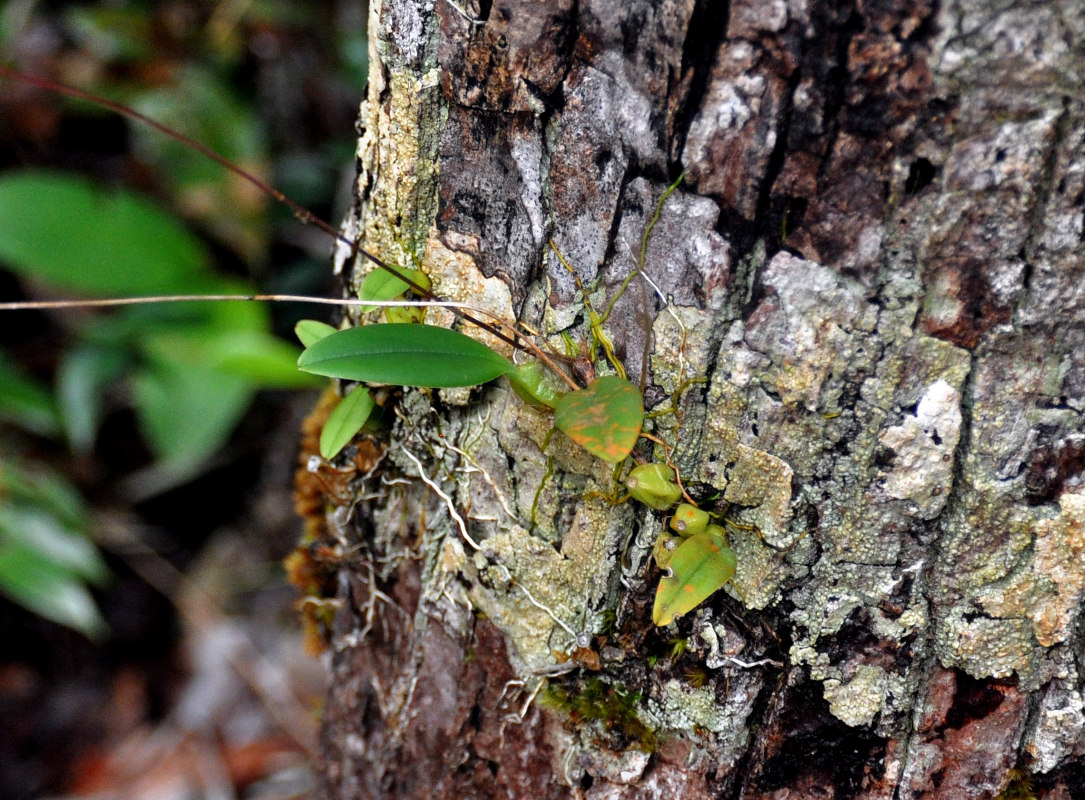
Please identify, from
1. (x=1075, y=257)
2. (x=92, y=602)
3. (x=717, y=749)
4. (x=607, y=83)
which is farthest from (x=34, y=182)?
(x=1075, y=257)

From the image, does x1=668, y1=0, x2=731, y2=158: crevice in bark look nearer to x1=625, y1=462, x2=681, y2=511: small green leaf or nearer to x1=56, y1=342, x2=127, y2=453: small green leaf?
x1=625, y1=462, x2=681, y2=511: small green leaf

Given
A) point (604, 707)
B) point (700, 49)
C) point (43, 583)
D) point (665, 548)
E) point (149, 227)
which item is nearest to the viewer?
point (700, 49)

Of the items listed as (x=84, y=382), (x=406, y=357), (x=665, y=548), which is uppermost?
(x=406, y=357)

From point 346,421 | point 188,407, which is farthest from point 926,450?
point 188,407

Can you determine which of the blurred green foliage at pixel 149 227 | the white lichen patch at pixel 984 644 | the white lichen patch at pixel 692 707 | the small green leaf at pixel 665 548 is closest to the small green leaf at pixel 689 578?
the small green leaf at pixel 665 548

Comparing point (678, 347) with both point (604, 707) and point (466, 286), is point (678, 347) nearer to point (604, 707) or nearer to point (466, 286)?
point (466, 286)

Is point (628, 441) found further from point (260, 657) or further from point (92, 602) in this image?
point (92, 602)
